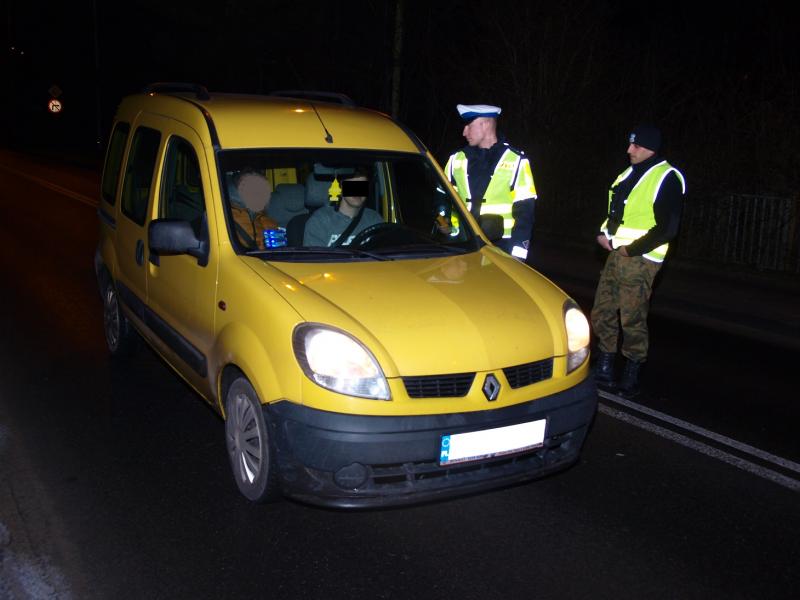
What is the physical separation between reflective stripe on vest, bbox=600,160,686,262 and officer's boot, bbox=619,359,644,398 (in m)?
0.77

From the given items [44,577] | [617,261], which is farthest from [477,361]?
[617,261]

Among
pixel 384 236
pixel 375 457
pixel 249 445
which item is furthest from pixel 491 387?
pixel 384 236

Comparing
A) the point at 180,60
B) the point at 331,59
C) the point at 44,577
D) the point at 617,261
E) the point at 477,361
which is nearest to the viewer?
the point at 44,577

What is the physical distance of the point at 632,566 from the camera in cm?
398

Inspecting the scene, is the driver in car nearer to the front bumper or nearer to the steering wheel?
the steering wheel

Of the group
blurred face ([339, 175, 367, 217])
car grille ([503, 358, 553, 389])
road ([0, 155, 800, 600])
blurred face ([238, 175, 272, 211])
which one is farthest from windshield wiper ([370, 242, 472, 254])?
road ([0, 155, 800, 600])

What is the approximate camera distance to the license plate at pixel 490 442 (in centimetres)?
395

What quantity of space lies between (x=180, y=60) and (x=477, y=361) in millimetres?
33718

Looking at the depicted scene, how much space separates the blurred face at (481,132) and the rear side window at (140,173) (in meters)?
2.24

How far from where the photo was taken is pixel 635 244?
6.22 meters

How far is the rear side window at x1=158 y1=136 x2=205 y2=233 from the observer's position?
5512 mm

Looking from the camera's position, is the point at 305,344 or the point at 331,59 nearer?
the point at 305,344

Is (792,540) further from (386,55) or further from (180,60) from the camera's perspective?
(180,60)

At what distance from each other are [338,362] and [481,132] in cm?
326
